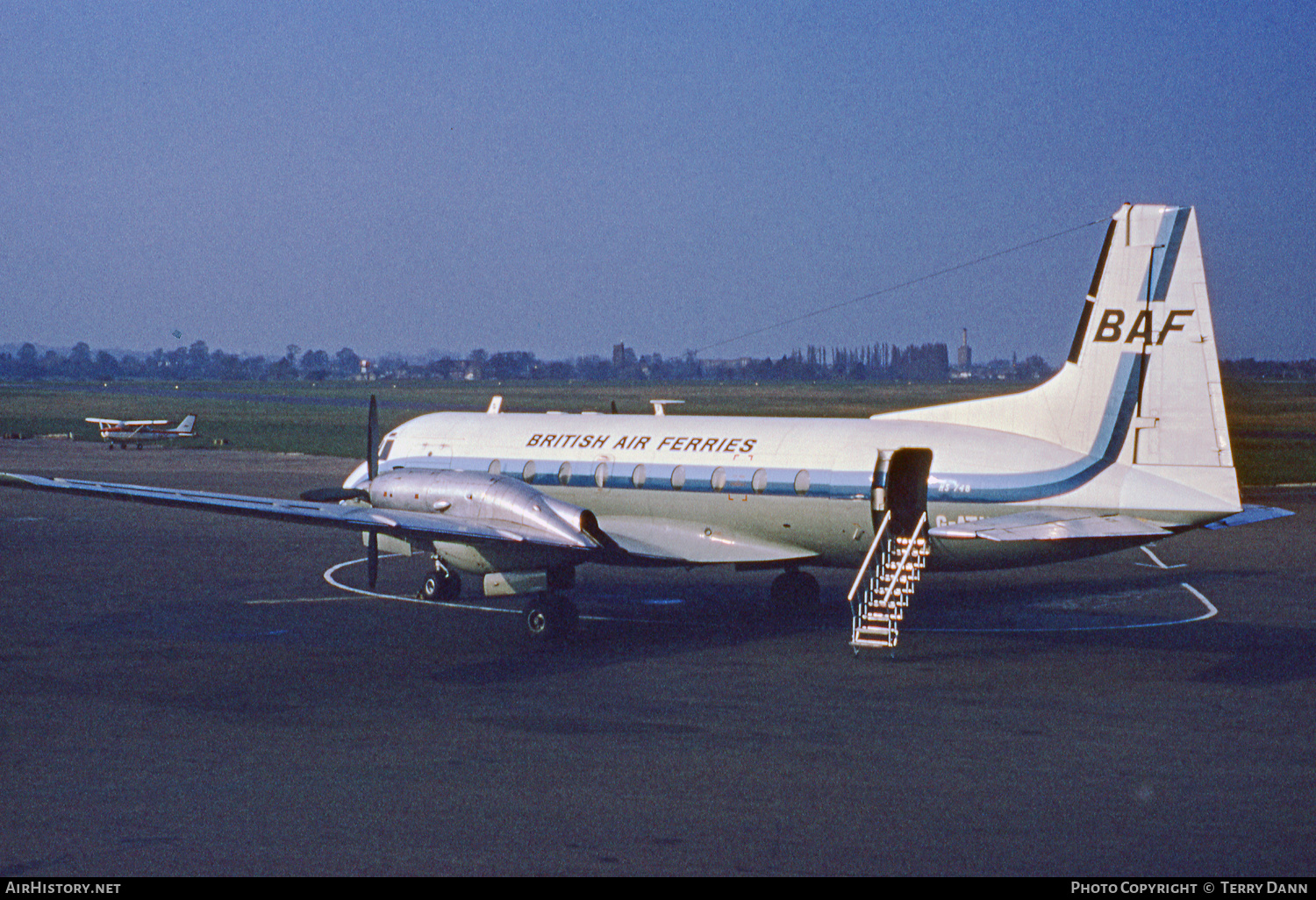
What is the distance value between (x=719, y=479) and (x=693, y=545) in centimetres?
122

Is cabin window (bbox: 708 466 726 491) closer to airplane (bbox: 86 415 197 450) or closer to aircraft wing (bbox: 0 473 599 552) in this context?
aircraft wing (bbox: 0 473 599 552)

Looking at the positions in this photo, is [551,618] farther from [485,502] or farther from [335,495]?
[335,495]

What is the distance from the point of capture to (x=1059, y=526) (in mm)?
18656

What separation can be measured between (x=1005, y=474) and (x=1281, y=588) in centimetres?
941

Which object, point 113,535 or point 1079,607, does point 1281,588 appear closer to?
point 1079,607

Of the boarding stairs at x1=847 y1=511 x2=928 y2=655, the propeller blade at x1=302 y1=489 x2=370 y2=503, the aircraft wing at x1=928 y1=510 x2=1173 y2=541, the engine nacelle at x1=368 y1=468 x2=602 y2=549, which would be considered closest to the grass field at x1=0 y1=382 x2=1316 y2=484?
the aircraft wing at x1=928 y1=510 x2=1173 y2=541

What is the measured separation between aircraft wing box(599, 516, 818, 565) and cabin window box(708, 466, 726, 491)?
754 millimetres

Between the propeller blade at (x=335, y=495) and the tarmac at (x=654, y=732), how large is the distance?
6.43 ft

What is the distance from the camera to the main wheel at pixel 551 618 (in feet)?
66.0

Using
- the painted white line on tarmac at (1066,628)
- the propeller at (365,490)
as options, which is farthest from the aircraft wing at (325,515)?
the painted white line on tarmac at (1066,628)

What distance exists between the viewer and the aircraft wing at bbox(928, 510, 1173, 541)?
1802cm

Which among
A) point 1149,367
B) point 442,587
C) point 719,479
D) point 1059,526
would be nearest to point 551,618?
point 719,479

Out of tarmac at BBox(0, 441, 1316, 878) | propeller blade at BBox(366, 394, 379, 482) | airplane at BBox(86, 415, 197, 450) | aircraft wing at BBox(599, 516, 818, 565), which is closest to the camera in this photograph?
tarmac at BBox(0, 441, 1316, 878)

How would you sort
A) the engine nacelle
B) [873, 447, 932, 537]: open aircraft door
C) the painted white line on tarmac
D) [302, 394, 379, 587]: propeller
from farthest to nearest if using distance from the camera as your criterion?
[302, 394, 379, 587]: propeller → the painted white line on tarmac → [873, 447, 932, 537]: open aircraft door → the engine nacelle
